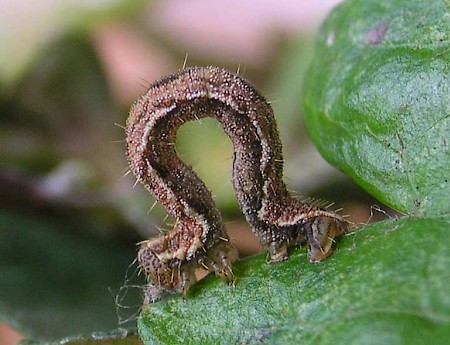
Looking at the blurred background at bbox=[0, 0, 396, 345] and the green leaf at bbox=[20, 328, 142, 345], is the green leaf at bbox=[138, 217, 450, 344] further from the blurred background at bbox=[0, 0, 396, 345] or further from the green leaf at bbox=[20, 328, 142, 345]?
the blurred background at bbox=[0, 0, 396, 345]

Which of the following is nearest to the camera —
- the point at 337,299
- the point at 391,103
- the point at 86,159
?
the point at 337,299

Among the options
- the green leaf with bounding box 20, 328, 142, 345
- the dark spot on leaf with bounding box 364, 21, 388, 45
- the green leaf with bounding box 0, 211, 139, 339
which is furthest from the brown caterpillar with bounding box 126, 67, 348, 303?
the green leaf with bounding box 0, 211, 139, 339

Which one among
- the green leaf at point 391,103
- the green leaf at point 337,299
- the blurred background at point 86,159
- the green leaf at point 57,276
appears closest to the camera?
the green leaf at point 337,299

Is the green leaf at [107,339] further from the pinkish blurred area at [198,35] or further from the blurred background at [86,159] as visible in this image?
the pinkish blurred area at [198,35]

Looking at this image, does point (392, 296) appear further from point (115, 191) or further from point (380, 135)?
point (115, 191)

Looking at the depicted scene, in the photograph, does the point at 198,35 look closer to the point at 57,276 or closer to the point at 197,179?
the point at 57,276

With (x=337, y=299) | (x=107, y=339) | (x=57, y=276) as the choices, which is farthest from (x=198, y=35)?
(x=337, y=299)

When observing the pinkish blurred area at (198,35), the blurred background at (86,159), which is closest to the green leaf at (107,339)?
the blurred background at (86,159)
